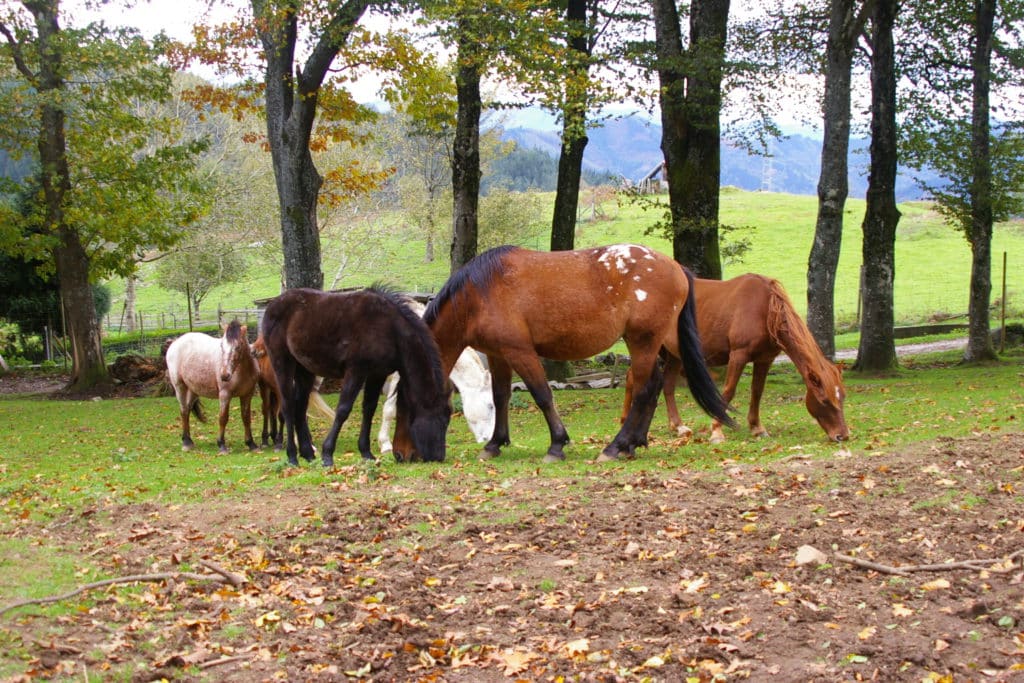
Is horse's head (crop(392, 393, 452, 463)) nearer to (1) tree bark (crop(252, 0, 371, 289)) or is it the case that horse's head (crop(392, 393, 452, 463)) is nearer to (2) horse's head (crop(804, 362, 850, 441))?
(2) horse's head (crop(804, 362, 850, 441))

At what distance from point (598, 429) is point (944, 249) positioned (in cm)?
5316

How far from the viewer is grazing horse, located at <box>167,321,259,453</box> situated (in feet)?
42.3

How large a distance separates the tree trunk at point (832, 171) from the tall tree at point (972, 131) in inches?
190

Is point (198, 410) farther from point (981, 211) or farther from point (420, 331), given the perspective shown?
point (981, 211)

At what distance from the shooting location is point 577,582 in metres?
6.02

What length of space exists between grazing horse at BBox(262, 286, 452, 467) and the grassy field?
31503 mm

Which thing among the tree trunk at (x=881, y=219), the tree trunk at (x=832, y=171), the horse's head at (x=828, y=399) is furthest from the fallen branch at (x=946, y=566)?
the tree trunk at (x=881, y=219)

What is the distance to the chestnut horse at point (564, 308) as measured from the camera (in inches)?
378

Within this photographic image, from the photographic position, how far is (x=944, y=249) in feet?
197

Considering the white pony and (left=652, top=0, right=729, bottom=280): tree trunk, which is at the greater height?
(left=652, top=0, right=729, bottom=280): tree trunk

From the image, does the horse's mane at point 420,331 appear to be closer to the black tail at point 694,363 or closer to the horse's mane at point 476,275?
the horse's mane at point 476,275

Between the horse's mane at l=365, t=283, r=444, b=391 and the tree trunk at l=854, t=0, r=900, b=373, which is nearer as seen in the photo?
the horse's mane at l=365, t=283, r=444, b=391

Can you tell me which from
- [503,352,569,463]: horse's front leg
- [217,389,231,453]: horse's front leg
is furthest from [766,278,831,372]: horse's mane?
[217,389,231,453]: horse's front leg

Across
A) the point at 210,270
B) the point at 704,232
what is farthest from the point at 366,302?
the point at 210,270
